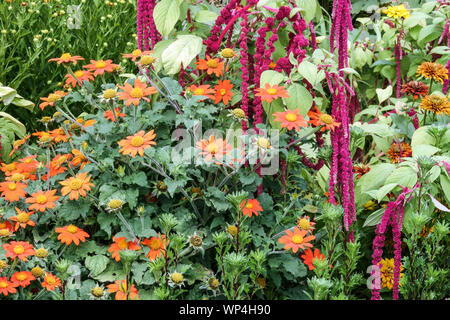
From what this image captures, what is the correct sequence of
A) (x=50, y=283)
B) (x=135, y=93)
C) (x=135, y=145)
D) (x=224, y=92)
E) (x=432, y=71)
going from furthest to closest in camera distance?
(x=432, y=71) → (x=224, y=92) → (x=135, y=93) → (x=135, y=145) → (x=50, y=283)

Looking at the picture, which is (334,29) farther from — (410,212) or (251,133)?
(410,212)

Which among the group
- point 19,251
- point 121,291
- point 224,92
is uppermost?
point 224,92

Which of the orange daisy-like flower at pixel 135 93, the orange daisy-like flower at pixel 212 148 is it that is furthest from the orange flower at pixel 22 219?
the orange daisy-like flower at pixel 212 148

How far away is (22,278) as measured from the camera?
5.62ft

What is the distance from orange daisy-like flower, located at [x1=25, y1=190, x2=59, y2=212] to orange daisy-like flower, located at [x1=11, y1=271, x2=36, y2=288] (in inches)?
8.0

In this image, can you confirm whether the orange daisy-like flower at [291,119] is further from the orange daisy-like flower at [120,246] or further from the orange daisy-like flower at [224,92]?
the orange daisy-like flower at [120,246]

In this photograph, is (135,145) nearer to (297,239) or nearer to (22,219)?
(22,219)

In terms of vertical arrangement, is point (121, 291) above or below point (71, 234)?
below

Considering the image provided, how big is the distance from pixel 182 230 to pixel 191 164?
0.23 meters

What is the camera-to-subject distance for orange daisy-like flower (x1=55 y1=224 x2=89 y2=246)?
1.79m

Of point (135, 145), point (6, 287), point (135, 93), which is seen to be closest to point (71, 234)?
point (6, 287)

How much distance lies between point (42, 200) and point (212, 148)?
1.88 ft

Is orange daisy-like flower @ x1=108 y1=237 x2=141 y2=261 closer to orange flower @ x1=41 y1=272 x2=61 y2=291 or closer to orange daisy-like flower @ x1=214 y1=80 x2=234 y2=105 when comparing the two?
orange flower @ x1=41 y1=272 x2=61 y2=291

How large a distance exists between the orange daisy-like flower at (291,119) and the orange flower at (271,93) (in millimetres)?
56
